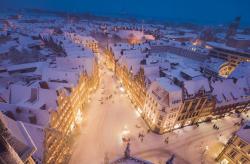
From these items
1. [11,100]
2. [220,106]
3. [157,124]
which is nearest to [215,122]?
[220,106]

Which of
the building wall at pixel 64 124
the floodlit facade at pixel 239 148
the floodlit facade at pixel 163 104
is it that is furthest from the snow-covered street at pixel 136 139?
the floodlit facade at pixel 239 148

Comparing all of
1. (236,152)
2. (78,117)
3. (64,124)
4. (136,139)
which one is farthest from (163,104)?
(78,117)

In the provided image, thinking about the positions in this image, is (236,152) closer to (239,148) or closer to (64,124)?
(239,148)

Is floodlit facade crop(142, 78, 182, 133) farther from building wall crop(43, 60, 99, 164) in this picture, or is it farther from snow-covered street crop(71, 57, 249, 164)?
building wall crop(43, 60, 99, 164)

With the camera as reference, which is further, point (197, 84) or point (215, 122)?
point (215, 122)

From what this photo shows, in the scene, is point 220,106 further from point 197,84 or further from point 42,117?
point 42,117

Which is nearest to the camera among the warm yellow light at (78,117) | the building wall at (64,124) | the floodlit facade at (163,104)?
the building wall at (64,124)

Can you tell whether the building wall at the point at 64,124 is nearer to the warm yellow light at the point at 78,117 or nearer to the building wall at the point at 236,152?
the warm yellow light at the point at 78,117

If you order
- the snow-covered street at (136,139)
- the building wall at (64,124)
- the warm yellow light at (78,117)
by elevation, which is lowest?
the snow-covered street at (136,139)

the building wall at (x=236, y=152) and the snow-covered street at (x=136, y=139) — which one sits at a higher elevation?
the building wall at (x=236, y=152)
